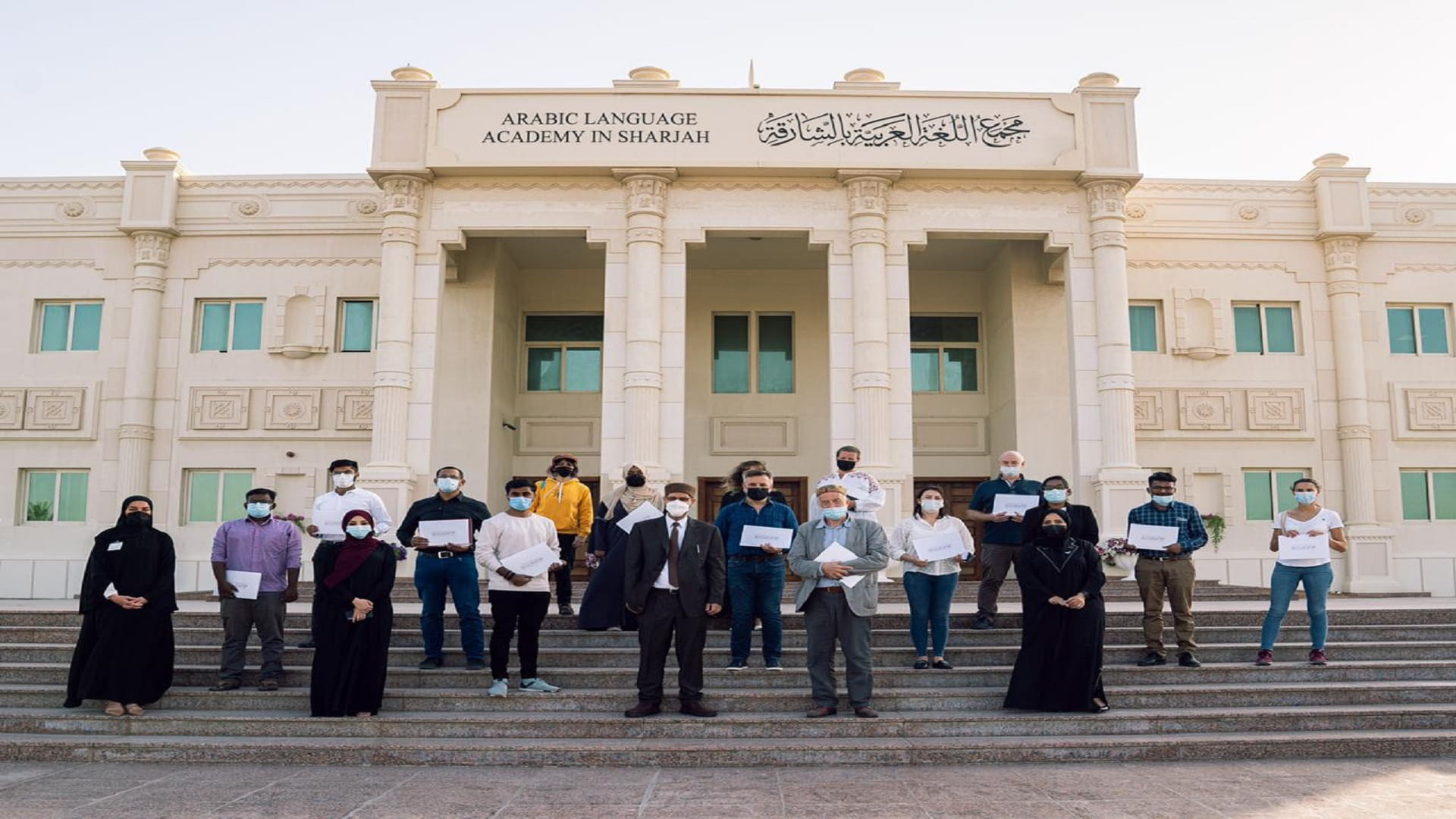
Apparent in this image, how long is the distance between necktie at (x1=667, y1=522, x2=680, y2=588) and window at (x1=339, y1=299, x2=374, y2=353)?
13544mm

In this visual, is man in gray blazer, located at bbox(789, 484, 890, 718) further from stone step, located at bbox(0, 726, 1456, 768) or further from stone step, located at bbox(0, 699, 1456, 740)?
stone step, located at bbox(0, 726, 1456, 768)

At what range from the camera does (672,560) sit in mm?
8805

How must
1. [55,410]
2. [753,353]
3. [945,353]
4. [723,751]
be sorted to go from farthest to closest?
[945,353] → [753,353] → [55,410] → [723,751]

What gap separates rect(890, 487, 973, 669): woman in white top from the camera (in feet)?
32.0

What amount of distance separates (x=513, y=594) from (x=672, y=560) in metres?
1.39

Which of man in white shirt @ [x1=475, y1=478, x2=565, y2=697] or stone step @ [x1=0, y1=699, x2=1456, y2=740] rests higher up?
man in white shirt @ [x1=475, y1=478, x2=565, y2=697]

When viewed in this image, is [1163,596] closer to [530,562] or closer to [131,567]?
[530,562]

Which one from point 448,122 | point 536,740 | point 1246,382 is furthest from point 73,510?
point 1246,382

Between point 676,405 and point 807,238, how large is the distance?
3.96 meters

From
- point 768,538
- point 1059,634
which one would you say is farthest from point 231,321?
point 1059,634

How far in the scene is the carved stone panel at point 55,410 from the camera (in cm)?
2034

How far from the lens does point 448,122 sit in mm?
18781

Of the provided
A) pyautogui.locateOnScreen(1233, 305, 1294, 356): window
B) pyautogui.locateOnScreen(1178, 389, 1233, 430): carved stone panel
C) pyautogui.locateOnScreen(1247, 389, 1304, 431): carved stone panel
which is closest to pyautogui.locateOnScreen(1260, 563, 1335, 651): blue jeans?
pyautogui.locateOnScreen(1178, 389, 1233, 430): carved stone panel

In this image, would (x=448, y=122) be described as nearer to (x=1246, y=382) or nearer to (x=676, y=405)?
(x=676, y=405)
